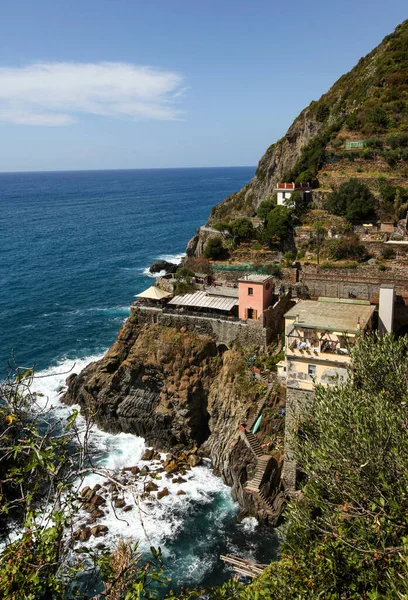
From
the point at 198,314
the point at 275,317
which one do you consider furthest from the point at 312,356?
the point at 198,314

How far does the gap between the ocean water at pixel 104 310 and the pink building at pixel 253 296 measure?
1314cm

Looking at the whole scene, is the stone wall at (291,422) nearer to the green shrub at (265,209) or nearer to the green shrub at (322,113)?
the green shrub at (265,209)

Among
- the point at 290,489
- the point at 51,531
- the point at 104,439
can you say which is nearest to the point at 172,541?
the point at 290,489

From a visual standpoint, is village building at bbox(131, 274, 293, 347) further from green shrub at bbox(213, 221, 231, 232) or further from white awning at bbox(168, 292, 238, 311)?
green shrub at bbox(213, 221, 231, 232)

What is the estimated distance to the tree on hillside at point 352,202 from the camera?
160 feet

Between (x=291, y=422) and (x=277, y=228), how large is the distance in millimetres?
25652

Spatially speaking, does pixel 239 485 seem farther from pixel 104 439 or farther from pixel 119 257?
pixel 119 257

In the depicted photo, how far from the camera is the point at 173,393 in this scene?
38469mm

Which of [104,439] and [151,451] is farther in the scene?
[104,439]

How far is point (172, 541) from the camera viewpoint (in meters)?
28.7

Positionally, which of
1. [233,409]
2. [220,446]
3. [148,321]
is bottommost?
[220,446]

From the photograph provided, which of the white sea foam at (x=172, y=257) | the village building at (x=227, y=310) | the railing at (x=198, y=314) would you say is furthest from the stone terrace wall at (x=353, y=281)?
the white sea foam at (x=172, y=257)

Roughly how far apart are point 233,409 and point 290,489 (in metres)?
7.83

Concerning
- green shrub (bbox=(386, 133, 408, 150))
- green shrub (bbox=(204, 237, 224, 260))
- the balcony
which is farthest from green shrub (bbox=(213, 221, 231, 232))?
the balcony
